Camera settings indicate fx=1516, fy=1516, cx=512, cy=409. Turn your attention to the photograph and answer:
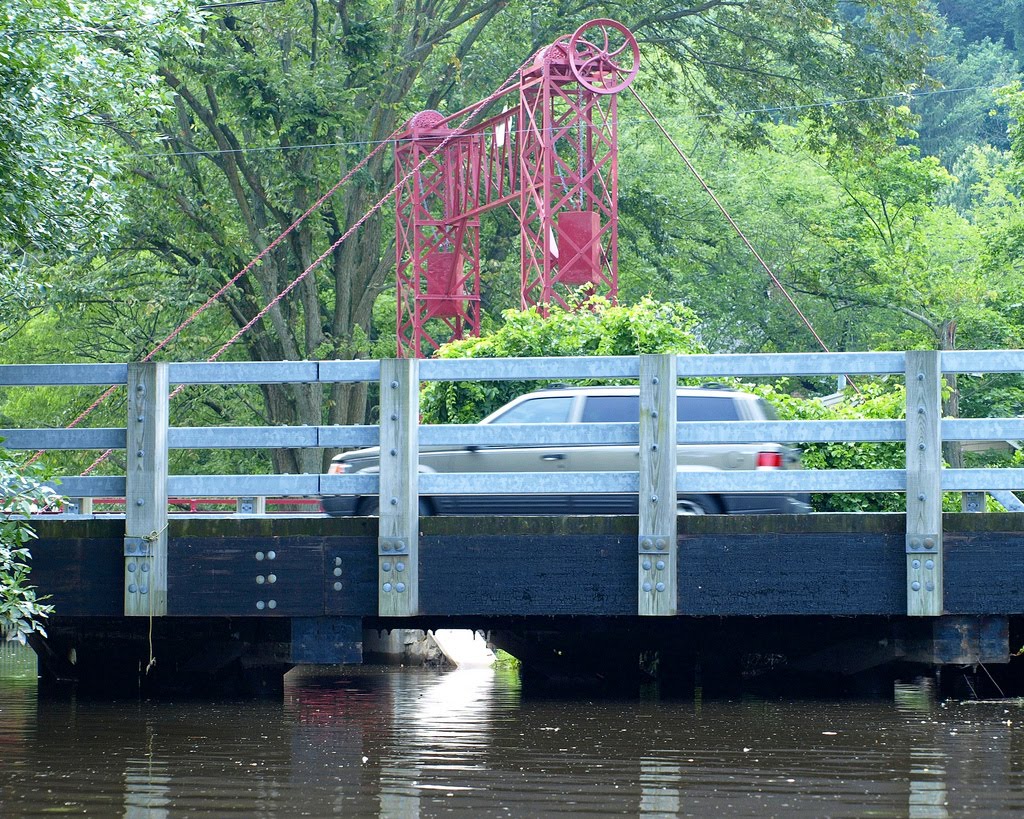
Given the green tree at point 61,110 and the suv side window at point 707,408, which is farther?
the suv side window at point 707,408

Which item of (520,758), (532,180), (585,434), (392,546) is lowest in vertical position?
(520,758)

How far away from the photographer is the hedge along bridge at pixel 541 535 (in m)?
9.55

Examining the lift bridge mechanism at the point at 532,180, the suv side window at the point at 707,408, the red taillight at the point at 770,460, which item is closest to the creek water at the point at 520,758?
the red taillight at the point at 770,460

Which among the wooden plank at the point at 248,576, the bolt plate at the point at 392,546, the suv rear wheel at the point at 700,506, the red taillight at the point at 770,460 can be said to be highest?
the red taillight at the point at 770,460

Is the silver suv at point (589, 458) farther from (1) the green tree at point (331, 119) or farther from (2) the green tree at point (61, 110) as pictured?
(1) the green tree at point (331, 119)

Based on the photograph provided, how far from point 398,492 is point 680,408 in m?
3.11

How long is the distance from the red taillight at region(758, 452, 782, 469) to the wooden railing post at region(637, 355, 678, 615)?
1.65 m

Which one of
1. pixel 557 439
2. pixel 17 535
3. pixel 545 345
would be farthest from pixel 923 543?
pixel 17 535

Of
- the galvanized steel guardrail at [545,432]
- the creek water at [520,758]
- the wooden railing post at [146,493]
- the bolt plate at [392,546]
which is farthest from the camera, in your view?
the wooden railing post at [146,493]

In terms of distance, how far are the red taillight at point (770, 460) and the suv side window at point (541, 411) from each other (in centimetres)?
178

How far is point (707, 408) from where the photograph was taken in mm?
11820

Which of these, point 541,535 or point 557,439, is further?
point 541,535

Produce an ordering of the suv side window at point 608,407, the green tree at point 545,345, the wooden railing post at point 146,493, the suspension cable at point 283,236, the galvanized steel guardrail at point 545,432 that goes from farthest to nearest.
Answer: the suspension cable at point 283,236
the green tree at point 545,345
the suv side window at point 608,407
the wooden railing post at point 146,493
the galvanized steel guardrail at point 545,432

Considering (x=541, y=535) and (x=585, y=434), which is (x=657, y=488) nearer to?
(x=585, y=434)
